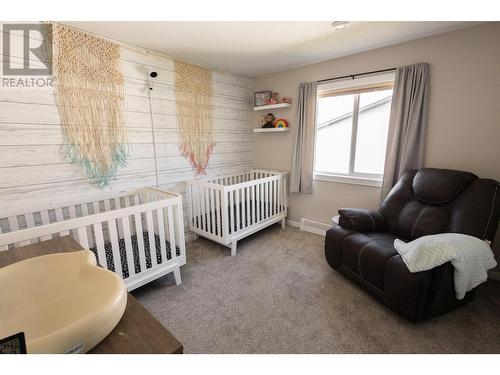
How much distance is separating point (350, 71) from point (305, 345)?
2715mm

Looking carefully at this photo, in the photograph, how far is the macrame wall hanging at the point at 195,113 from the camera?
2742 millimetres

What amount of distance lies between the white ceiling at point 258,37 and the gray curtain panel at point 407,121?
14.4 inches

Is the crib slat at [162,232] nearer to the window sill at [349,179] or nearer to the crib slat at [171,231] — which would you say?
the crib slat at [171,231]

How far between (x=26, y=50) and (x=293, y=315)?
2.76 m

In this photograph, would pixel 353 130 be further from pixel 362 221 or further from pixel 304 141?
pixel 362 221

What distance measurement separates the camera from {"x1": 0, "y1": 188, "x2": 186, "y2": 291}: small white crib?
5.11 feet

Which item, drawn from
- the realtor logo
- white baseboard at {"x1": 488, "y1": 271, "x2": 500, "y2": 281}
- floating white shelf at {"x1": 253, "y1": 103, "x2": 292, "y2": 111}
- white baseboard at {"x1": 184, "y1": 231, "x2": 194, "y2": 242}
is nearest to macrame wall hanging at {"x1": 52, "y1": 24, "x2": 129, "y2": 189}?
the realtor logo

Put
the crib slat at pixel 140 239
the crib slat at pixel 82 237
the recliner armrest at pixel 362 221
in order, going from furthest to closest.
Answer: the recliner armrest at pixel 362 221 < the crib slat at pixel 140 239 < the crib slat at pixel 82 237

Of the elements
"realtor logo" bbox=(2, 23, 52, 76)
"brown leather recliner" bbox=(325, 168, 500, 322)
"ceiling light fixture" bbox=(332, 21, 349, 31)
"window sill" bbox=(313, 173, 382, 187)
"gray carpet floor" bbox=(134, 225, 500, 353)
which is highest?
"ceiling light fixture" bbox=(332, 21, 349, 31)

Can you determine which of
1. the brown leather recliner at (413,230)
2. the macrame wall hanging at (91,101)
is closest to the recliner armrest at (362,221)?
the brown leather recliner at (413,230)

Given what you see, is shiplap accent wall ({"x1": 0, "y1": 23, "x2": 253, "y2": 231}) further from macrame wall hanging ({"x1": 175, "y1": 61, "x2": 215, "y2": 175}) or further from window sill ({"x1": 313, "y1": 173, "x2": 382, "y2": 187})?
window sill ({"x1": 313, "y1": 173, "x2": 382, "y2": 187})

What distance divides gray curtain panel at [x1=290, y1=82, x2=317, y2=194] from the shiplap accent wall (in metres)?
0.84

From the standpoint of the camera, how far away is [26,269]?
90 cm
